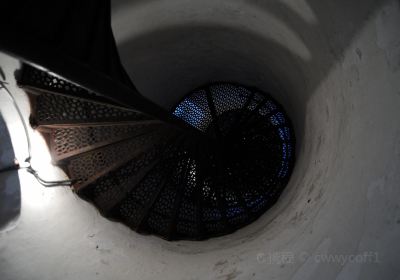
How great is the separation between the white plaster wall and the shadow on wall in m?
0.05

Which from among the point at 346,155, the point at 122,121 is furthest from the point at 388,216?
the point at 122,121

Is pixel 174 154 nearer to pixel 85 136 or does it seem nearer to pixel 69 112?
pixel 85 136

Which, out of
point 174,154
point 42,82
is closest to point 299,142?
point 174,154

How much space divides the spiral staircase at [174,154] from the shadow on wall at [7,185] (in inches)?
6.4

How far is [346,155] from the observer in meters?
1.42

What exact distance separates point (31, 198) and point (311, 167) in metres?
1.62

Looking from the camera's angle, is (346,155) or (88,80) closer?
(88,80)

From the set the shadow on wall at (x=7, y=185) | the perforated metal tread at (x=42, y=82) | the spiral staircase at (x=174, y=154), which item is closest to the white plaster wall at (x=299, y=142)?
the shadow on wall at (x=7, y=185)

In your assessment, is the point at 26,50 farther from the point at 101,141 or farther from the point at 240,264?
the point at 240,264

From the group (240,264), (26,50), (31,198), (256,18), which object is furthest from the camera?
(256,18)

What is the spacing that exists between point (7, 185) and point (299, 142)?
218cm

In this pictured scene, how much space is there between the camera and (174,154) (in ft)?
8.21

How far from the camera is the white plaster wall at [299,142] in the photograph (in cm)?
119

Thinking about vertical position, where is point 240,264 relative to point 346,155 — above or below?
below
